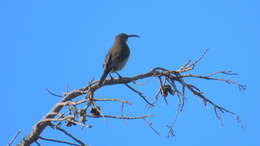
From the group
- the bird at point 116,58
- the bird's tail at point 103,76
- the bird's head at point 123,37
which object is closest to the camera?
the bird's tail at point 103,76

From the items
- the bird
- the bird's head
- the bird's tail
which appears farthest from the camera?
the bird's head

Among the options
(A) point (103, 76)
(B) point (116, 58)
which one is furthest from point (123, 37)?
(A) point (103, 76)

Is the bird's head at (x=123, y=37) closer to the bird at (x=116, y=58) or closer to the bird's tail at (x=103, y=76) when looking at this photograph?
the bird at (x=116, y=58)

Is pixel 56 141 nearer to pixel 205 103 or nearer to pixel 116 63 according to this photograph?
pixel 205 103

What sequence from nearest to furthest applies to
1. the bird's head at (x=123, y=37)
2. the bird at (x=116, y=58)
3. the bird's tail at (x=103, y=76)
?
1. the bird's tail at (x=103, y=76)
2. the bird at (x=116, y=58)
3. the bird's head at (x=123, y=37)

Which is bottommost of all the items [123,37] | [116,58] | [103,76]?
[103,76]

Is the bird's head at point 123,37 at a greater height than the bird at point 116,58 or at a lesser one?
greater

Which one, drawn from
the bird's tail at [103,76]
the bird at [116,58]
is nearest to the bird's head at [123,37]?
the bird at [116,58]

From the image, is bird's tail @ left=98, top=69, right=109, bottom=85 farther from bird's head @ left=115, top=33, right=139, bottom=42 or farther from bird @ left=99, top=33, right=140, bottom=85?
bird's head @ left=115, top=33, right=139, bottom=42

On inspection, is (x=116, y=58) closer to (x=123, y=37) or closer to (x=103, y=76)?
(x=103, y=76)

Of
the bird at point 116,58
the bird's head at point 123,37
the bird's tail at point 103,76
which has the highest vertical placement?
the bird's head at point 123,37

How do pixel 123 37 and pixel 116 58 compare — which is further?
pixel 123 37

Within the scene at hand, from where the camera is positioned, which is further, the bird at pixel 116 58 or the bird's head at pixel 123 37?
the bird's head at pixel 123 37

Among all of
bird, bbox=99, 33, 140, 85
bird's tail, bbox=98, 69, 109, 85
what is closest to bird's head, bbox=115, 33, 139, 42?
bird, bbox=99, 33, 140, 85
